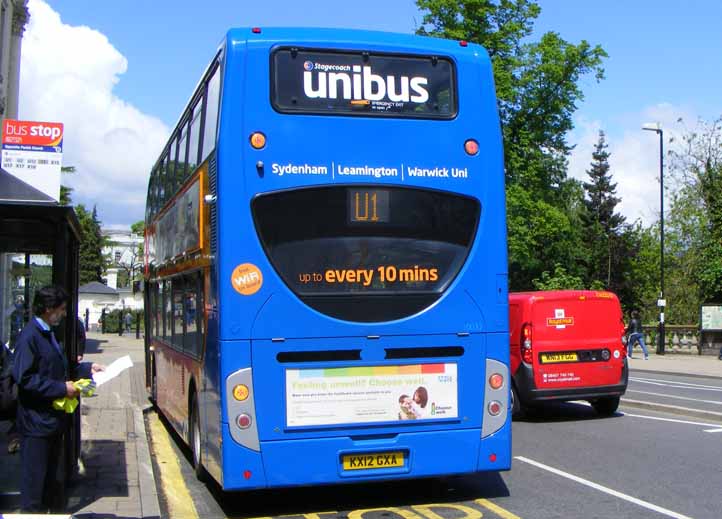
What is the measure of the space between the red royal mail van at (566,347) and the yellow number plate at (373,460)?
20.1ft

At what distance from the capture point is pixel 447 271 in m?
7.86

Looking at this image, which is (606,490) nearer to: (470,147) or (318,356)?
(318,356)

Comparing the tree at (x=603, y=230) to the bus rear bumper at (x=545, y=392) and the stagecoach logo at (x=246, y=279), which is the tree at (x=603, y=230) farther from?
the stagecoach logo at (x=246, y=279)

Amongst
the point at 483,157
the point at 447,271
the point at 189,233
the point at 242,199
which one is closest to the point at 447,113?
the point at 483,157

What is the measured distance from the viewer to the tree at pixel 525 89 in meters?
38.1

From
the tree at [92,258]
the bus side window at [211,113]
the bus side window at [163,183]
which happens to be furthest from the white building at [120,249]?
the bus side window at [211,113]

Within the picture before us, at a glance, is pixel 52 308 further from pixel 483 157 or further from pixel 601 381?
pixel 601 381

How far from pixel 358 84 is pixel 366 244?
4.67 ft

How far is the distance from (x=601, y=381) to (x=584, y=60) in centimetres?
2823

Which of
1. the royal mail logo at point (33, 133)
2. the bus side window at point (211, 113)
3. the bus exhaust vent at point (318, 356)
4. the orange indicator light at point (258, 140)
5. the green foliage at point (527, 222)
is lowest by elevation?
the bus exhaust vent at point (318, 356)

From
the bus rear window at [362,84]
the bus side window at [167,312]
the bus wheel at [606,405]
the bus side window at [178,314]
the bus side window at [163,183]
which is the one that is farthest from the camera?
the bus wheel at [606,405]

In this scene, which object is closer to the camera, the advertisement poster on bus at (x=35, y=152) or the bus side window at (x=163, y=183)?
the advertisement poster on bus at (x=35, y=152)

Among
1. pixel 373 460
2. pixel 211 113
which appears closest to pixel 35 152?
pixel 211 113

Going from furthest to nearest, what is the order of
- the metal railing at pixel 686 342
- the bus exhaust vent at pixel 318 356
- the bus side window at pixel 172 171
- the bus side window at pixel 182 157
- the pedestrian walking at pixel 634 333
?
the metal railing at pixel 686 342 → the pedestrian walking at pixel 634 333 → the bus side window at pixel 172 171 → the bus side window at pixel 182 157 → the bus exhaust vent at pixel 318 356
